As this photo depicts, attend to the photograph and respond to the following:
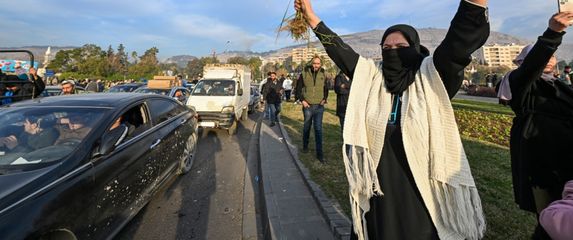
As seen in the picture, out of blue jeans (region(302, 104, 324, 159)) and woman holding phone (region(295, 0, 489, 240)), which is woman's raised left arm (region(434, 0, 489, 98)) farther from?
blue jeans (region(302, 104, 324, 159))

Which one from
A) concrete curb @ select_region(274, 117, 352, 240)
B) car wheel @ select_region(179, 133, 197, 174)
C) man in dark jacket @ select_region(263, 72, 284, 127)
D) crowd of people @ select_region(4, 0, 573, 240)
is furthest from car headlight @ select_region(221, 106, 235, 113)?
crowd of people @ select_region(4, 0, 573, 240)

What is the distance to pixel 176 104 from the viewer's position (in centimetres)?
593

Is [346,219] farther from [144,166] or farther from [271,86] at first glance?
[271,86]

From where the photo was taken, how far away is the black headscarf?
66.5 inches

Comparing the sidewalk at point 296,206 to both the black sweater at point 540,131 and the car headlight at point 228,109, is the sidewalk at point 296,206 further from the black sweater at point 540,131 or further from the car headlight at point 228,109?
the car headlight at point 228,109

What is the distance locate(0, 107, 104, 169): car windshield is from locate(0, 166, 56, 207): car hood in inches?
7.3

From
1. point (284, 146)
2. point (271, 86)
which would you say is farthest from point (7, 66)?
point (284, 146)

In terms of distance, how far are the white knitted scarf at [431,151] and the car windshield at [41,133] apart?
8.69 feet

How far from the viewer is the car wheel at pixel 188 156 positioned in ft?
18.0

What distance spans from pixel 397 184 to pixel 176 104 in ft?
16.6

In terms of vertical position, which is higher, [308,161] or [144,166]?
[144,166]

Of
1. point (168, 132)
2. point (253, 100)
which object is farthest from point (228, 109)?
point (253, 100)

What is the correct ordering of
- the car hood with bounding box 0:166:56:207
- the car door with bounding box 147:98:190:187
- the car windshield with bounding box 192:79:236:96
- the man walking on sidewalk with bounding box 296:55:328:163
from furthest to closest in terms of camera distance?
the car windshield with bounding box 192:79:236:96 < the man walking on sidewalk with bounding box 296:55:328:163 < the car door with bounding box 147:98:190:187 < the car hood with bounding box 0:166:56:207

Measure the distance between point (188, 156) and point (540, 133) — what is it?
525 cm
